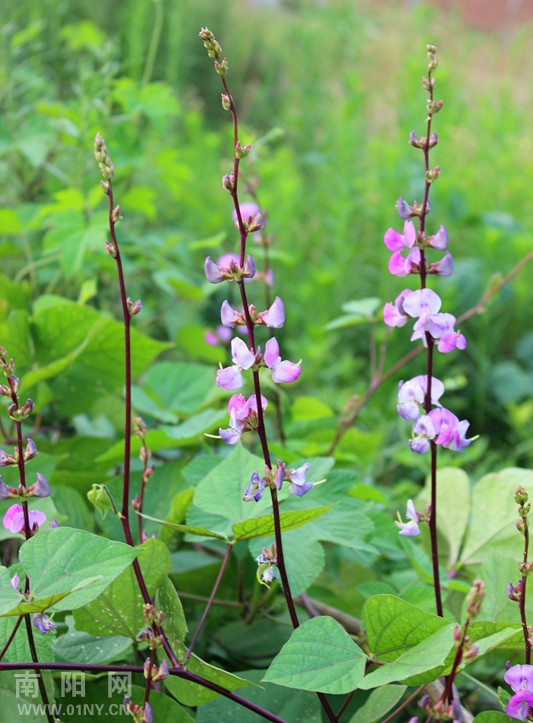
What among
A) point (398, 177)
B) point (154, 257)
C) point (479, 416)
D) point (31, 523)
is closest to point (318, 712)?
point (31, 523)

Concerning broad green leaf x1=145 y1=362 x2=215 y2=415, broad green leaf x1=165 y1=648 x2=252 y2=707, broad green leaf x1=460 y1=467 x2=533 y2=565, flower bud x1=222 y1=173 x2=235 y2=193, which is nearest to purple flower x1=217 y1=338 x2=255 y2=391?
flower bud x1=222 y1=173 x2=235 y2=193

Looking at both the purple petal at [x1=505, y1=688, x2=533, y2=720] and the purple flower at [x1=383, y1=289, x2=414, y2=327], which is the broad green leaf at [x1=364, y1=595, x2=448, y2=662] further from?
the purple flower at [x1=383, y1=289, x2=414, y2=327]

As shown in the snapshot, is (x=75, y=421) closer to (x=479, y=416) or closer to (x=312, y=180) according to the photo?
(x=479, y=416)

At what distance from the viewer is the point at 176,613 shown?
0.65 metres

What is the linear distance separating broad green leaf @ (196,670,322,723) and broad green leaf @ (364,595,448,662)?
13 centimetres

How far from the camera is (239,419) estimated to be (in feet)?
1.97

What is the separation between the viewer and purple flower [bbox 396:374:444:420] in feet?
2.11

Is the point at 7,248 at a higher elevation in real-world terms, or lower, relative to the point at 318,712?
higher

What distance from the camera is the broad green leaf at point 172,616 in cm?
65

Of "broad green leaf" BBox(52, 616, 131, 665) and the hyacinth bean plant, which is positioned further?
"broad green leaf" BBox(52, 616, 131, 665)

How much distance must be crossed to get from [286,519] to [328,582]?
A: 48cm

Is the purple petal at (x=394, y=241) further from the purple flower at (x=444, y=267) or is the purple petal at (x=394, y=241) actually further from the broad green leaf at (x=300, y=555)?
the broad green leaf at (x=300, y=555)

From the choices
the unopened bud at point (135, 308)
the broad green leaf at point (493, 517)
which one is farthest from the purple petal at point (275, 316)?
the broad green leaf at point (493, 517)

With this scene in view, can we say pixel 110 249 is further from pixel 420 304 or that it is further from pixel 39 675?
pixel 39 675
